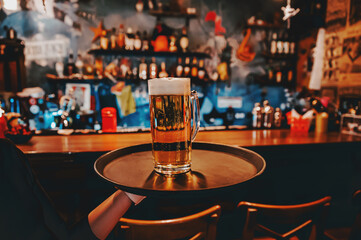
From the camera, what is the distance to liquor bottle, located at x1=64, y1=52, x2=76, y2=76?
14.5ft

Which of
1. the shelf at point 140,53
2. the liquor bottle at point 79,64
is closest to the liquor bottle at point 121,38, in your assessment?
the shelf at point 140,53

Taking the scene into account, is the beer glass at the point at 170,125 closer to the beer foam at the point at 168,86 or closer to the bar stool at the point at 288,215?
the beer foam at the point at 168,86

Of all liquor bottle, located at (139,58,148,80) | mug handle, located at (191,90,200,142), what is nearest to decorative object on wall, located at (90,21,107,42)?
liquor bottle, located at (139,58,148,80)

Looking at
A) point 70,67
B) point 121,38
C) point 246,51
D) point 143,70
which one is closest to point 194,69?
point 143,70

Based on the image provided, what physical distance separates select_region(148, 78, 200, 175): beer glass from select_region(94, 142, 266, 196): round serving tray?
0.04 metres

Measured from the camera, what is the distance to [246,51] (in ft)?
16.8

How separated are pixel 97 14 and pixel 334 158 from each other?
14.9 ft

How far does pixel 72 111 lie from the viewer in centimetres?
298

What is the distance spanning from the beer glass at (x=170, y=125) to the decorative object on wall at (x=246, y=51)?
4668 millimetres

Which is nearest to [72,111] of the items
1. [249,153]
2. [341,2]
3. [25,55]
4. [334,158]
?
[25,55]

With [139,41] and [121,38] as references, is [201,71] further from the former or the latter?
[121,38]

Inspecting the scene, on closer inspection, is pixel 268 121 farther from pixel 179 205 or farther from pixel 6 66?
pixel 6 66

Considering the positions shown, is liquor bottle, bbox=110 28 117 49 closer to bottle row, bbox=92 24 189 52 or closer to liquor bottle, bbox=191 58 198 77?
bottle row, bbox=92 24 189 52

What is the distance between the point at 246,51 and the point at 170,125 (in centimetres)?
482
